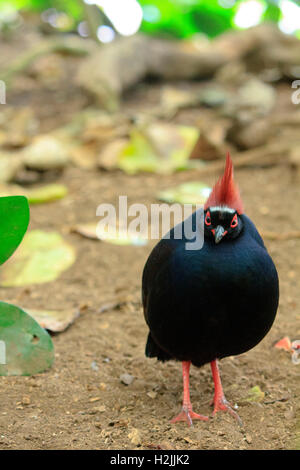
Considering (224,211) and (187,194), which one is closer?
(224,211)

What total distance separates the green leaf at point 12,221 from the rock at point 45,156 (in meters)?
3.08

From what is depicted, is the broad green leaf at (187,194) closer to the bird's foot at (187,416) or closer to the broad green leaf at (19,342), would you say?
the bird's foot at (187,416)

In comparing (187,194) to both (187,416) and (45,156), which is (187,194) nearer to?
(45,156)

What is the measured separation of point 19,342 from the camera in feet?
6.49

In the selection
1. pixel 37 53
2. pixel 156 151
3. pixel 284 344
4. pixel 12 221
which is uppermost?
pixel 37 53

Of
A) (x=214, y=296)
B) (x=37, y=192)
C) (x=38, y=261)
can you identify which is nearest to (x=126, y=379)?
(x=214, y=296)

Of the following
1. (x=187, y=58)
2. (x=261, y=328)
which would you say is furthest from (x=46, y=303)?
(x=187, y=58)

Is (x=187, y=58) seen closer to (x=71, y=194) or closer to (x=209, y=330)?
(x=71, y=194)

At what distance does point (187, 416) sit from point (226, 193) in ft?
2.86

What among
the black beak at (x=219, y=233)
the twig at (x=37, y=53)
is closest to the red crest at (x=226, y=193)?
the black beak at (x=219, y=233)

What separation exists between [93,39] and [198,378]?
18.4ft

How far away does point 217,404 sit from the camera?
244cm

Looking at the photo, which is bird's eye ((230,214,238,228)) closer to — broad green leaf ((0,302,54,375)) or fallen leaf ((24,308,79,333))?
broad green leaf ((0,302,54,375))

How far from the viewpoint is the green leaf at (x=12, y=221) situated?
2012 mm
